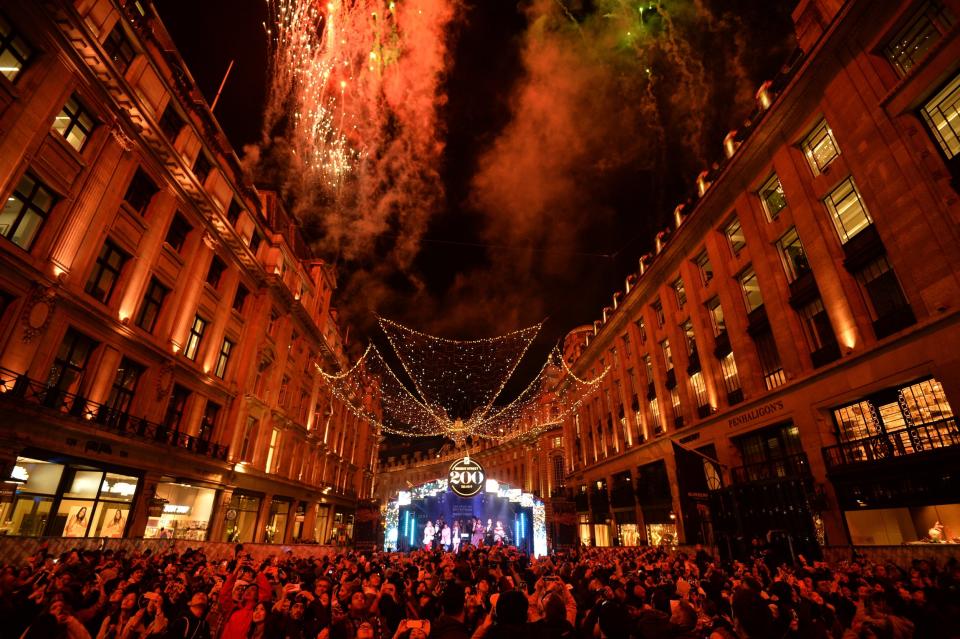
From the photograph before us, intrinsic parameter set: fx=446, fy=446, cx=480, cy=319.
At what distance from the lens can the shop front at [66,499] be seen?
540 inches

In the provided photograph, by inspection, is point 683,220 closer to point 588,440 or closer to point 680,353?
point 680,353

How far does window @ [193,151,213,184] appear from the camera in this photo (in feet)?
70.8

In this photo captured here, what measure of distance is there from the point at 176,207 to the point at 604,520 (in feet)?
120

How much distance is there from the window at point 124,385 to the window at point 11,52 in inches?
386

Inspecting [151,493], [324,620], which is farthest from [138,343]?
[324,620]

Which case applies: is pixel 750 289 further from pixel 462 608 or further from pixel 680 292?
pixel 462 608

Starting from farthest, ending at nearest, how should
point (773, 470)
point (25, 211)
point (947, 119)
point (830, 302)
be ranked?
1. point (773, 470)
2. point (830, 302)
3. point (25, 211)
4. point (947, 119)

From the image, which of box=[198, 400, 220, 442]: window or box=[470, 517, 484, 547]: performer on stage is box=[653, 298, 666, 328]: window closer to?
box=[470, 517, 484, 547]: performer on stage

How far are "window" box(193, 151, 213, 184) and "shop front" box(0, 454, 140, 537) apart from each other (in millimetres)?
13297

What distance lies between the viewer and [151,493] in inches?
710

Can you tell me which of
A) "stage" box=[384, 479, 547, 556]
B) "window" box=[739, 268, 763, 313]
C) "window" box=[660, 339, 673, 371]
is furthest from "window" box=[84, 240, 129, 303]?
"window" box=[660, 339, 673, 371]

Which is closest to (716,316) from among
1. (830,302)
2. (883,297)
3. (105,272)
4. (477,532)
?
(830,302)

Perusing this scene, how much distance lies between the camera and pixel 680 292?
2872cm

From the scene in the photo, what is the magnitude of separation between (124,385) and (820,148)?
95.3ft
